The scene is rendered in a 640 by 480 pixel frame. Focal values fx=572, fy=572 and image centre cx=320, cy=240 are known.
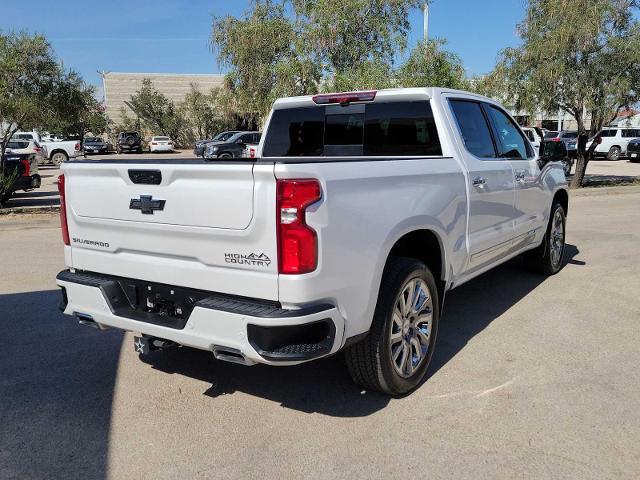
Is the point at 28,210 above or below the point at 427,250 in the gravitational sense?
below

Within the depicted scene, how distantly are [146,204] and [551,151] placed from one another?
4.48 m

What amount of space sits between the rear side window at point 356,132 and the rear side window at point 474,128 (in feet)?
1.06

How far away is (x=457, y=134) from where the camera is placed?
4.39 m

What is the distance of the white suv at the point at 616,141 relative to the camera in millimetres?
33000

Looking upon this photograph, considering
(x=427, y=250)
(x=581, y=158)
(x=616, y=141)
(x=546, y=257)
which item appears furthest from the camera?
(x=616, y=141)

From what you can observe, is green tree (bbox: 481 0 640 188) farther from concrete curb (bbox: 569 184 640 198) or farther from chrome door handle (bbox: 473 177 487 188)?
chrome door handle (bbox: 473 177 487 188)

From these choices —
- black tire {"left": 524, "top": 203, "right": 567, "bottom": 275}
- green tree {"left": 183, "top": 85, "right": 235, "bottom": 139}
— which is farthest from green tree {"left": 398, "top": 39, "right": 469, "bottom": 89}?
green tree {"left": 183, "top": 85, "right": 235, "bottom": 139}

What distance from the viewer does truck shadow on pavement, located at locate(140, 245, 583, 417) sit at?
360 cm

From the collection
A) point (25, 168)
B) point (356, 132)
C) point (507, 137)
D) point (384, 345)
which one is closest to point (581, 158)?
point (507, 137)

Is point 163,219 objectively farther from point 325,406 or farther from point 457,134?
point 457,134

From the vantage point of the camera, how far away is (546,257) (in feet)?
21.4

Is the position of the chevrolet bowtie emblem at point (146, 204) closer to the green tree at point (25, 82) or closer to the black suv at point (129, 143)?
the green tree at point (25, 82)

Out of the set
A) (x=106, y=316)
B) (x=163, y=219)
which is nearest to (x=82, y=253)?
(x=106, y=316)

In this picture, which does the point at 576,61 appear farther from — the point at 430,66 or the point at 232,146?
the point at 232,146
